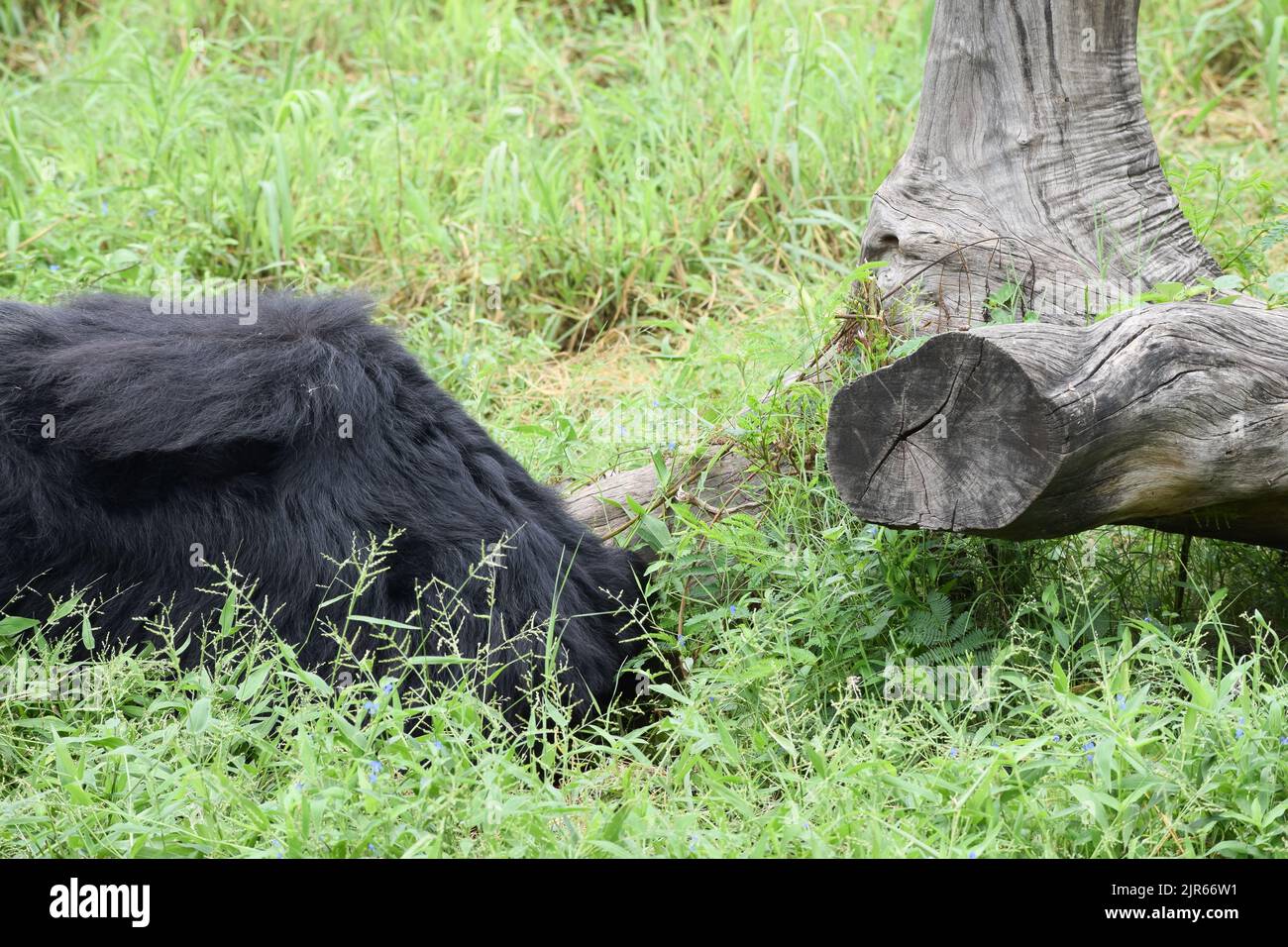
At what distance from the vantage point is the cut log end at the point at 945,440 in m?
2.26

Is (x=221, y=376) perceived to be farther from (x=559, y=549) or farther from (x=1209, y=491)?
(x=1209, y=491)

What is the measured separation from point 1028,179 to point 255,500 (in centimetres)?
202

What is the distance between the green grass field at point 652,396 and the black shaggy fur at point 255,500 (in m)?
0.14

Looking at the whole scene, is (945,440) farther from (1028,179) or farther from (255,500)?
(255,500)

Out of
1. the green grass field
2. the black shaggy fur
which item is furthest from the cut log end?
the black shaggy fur

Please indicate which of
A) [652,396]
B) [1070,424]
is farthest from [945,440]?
[652,396]

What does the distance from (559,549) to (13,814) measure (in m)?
1.26

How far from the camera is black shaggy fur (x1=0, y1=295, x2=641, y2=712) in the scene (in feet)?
8.87

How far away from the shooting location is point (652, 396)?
156 inches

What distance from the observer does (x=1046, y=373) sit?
2240mm

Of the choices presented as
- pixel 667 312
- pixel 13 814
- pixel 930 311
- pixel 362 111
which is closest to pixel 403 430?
pixel 13 814

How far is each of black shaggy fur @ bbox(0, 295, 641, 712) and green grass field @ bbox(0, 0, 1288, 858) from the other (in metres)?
0.14

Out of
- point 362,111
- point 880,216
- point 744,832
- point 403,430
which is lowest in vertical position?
point 744,832

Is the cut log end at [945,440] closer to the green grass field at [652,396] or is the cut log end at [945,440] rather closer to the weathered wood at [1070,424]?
the weathered wood at [1070,424]
